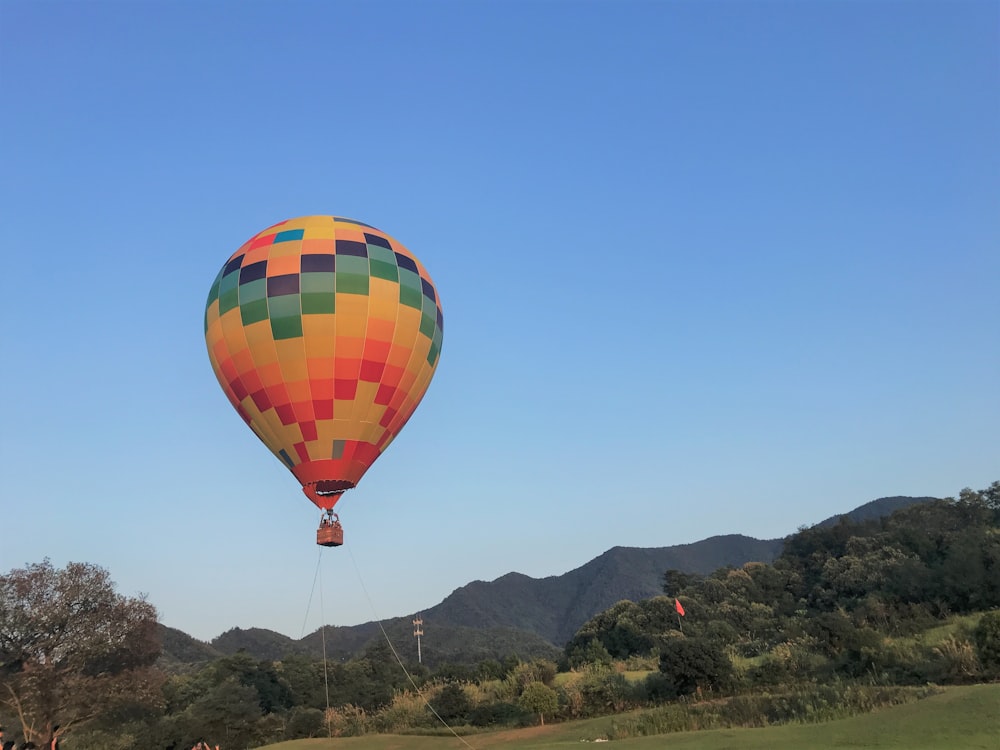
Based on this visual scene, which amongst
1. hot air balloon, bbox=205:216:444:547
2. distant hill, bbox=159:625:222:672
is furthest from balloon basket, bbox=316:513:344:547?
distant hill, bbox=159:625:222:672

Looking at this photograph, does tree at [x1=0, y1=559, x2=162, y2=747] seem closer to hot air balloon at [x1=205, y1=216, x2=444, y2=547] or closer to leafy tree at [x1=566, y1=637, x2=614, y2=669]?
hot air balloon at [x1=205, y1=216, x2=444, y2=547]

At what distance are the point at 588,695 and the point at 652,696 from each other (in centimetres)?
228

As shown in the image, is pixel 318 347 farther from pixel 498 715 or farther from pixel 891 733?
pixel 498 715

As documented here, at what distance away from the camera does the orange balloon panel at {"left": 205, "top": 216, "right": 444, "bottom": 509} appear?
58.4ft

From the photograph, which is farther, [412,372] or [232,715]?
[232,715]

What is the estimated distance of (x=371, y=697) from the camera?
35.8 metres

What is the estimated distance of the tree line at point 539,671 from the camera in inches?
889

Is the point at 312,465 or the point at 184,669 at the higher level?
the point at 312,465

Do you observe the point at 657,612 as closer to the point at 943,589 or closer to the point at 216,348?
the point at 943,589

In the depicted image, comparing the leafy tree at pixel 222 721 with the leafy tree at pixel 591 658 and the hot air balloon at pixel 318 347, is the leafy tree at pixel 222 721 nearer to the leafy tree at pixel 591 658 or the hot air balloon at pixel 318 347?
the leafy tree at pixel 591 658

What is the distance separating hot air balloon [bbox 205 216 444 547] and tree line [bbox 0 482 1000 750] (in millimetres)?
12724

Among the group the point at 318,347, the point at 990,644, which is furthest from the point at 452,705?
the point at 990,644

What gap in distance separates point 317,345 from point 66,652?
23.6 meters

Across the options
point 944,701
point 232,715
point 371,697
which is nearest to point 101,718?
point 232,715
